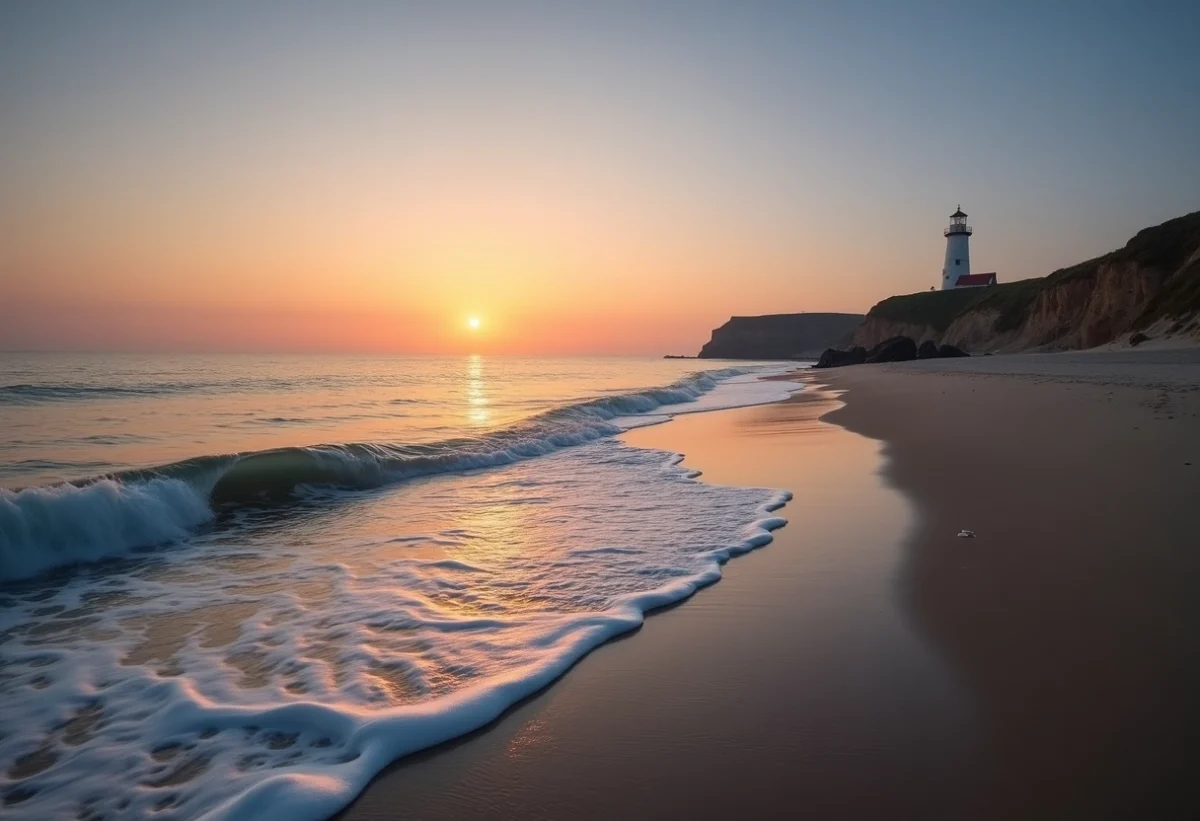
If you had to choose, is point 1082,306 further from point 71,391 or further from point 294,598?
point 71,391

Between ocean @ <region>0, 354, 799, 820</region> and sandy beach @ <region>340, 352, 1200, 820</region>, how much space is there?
36cm

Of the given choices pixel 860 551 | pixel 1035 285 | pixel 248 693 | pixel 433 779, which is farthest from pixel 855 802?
pixel 1035 285

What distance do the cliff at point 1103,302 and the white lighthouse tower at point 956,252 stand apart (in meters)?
17.9

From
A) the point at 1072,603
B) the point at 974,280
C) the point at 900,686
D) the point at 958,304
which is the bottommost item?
the point at 900,686

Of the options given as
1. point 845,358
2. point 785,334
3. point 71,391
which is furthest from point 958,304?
point 785,334

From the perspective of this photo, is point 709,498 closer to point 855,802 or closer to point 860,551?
point 860,551

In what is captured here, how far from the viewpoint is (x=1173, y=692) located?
240cm

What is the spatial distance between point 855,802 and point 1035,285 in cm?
5778

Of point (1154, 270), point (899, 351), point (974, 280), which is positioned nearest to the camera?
point (1154, 270)

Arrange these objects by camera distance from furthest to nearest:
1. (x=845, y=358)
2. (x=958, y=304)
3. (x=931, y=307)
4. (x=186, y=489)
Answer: (x=931, y=307) < (x=958, y=304) < (x=845, y=358) < (x=186, y=489)

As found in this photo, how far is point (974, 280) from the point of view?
69.7m

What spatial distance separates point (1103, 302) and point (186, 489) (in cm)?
4015

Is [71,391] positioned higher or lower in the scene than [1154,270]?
lower

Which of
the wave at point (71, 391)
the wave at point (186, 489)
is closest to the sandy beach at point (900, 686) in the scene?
the wave at point (186, 489)
